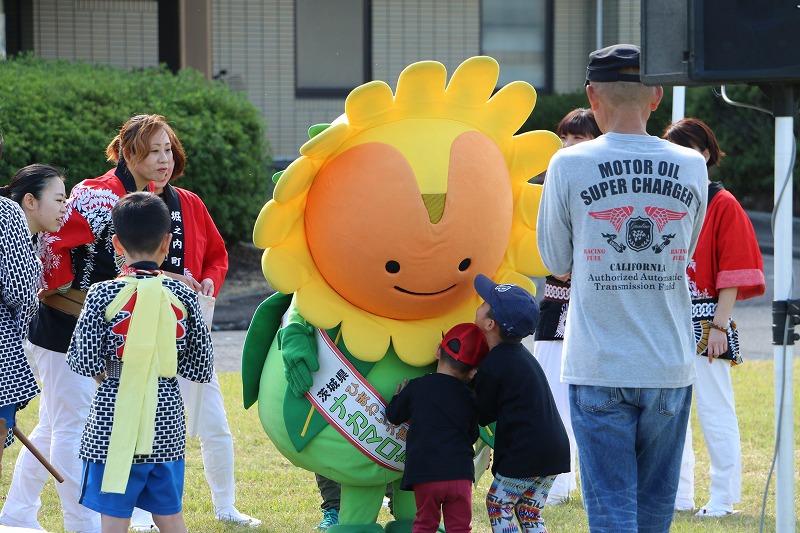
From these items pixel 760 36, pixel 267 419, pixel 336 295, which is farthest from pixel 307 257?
pixel 760 36

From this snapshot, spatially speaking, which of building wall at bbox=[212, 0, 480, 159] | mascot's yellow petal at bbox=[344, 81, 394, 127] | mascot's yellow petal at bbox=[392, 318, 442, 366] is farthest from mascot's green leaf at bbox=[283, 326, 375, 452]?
building wall at bbox=[212, 0, 480, 159]

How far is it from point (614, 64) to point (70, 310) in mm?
2728

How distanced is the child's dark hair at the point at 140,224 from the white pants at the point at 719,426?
9.40 feet

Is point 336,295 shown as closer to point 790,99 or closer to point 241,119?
point 790,99

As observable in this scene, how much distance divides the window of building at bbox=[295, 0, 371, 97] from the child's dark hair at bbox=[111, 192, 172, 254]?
1351 centimetres

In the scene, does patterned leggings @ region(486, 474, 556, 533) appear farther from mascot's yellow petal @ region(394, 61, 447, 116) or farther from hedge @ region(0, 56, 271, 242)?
hedge @ region(0, 56, 271, 242)

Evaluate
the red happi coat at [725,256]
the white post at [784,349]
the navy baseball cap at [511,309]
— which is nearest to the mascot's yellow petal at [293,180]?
the navy baseball cap at [511,309]

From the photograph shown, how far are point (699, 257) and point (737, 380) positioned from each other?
13.4 feet

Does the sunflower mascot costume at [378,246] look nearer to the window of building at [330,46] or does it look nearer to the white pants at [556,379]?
the white pants at [556,379]

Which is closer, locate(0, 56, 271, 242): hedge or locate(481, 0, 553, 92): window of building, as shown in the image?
locate(0, 56, 271, 242): hedge

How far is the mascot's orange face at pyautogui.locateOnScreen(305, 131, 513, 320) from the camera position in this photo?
4.23 m

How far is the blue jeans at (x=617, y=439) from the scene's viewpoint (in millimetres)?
3586

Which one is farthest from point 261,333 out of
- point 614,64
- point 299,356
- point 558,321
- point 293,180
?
point 614,64

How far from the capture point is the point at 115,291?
4031 millimetres
